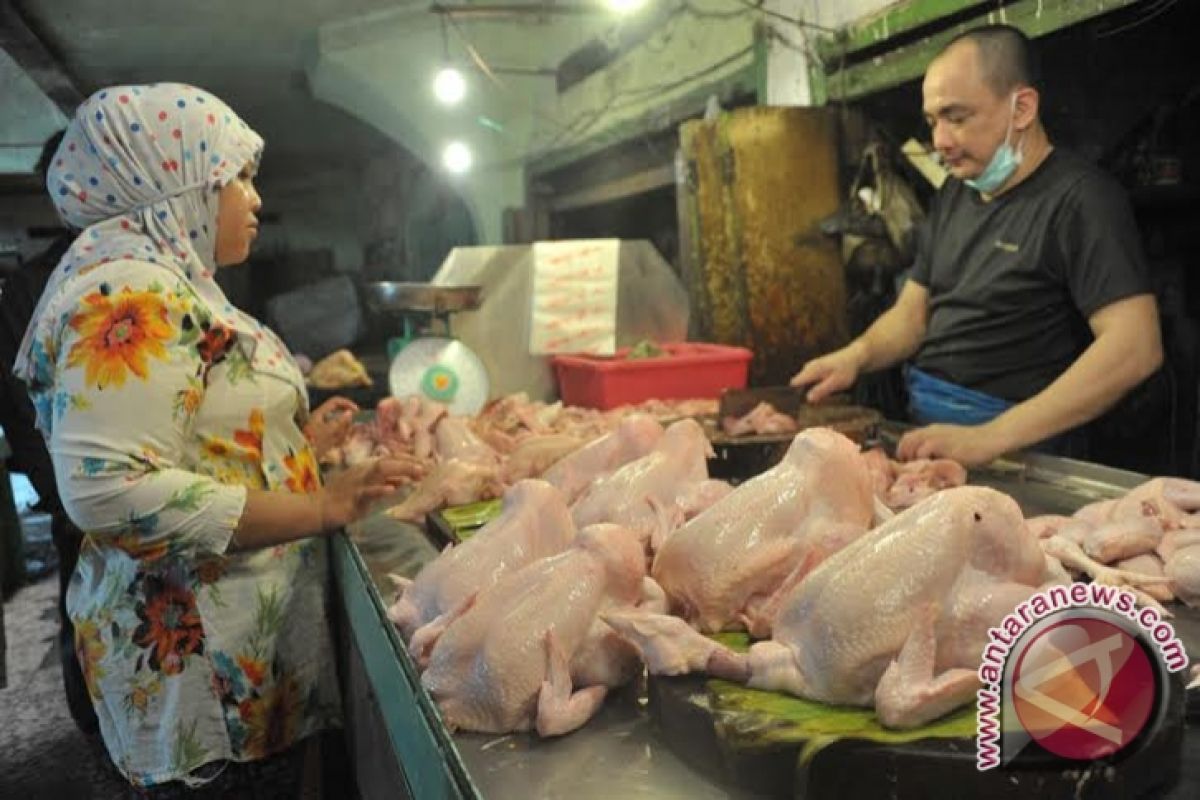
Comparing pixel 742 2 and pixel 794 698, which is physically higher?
pixel 742 2

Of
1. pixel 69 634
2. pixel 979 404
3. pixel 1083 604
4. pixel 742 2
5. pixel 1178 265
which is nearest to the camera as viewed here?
pixel 1083 604

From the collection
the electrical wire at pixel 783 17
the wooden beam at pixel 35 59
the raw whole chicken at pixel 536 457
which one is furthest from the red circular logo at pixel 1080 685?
the wooden beam at pixel 35 59

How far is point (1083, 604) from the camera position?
1.09m

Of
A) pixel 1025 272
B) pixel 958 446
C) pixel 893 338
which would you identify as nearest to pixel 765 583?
pixel 958 446

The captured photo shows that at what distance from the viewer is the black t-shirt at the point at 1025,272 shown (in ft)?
10.1

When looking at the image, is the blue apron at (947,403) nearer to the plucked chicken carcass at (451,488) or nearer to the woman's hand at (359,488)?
the plucked chicken carcass at (451,488)

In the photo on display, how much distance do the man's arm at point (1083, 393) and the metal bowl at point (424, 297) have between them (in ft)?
7.48

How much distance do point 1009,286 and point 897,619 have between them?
243cm

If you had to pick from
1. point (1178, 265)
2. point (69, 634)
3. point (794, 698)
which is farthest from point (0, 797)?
point (1178, 265)

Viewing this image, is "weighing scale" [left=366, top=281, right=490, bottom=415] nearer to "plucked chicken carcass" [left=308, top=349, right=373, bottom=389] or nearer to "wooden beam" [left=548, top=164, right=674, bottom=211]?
"plucked chicken carcass" [left=308, top=349, right=373, bottom=389]

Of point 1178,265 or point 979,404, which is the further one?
point 1178,265

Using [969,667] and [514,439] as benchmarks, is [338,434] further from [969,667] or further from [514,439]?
[969,667]

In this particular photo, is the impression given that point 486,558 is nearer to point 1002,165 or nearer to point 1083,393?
point 1083,393

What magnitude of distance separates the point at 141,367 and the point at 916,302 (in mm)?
3150
